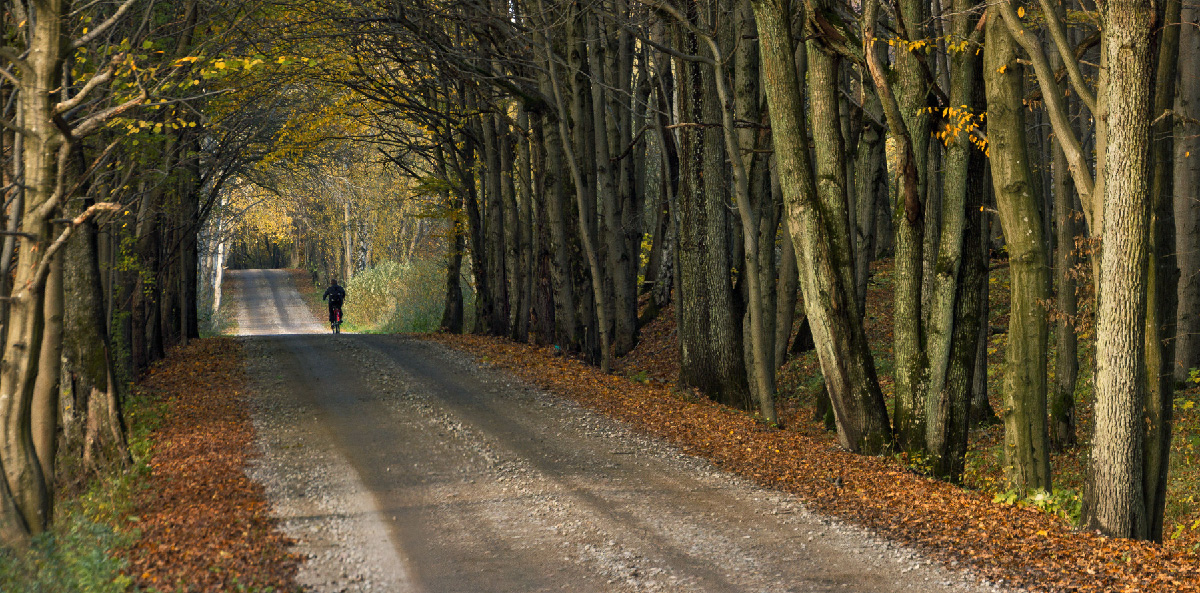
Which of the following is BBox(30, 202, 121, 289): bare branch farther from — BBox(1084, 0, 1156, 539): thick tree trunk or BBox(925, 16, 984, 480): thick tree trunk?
BBox(1084, 0, 1156, 539): thick tree trunk

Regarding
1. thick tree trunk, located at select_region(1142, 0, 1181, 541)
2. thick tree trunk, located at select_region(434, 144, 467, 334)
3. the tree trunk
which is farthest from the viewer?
thick tree trunk, located at select_region(434, 144, 467, 334)

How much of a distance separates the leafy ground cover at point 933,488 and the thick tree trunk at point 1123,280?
48 cm

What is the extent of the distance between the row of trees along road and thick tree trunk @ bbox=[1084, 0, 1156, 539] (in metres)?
0.02

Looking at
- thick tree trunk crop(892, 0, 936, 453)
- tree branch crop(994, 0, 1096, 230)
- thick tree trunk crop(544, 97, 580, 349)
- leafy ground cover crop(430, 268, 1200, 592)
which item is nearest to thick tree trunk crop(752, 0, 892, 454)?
thick tree trunk crop(892, 0, 936, 453)

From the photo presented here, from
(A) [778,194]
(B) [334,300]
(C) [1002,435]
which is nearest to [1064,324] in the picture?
(C) [1002,435]

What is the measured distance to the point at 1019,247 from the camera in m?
9.87

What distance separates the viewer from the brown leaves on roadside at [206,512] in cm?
687

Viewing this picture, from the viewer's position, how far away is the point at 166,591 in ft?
21.4

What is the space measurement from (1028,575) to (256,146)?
2235 cm

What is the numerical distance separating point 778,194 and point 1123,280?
10380mm

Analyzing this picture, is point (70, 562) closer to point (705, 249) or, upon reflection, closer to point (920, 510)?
point (920, 510)

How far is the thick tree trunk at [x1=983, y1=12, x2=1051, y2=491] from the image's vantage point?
9.77m

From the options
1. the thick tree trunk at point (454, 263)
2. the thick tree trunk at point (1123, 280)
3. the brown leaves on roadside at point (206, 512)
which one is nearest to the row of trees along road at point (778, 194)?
the thick tree trunk at point (1123, 280)

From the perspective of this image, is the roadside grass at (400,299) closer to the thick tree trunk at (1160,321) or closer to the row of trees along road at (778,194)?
the row of trees along road at (778,194)
